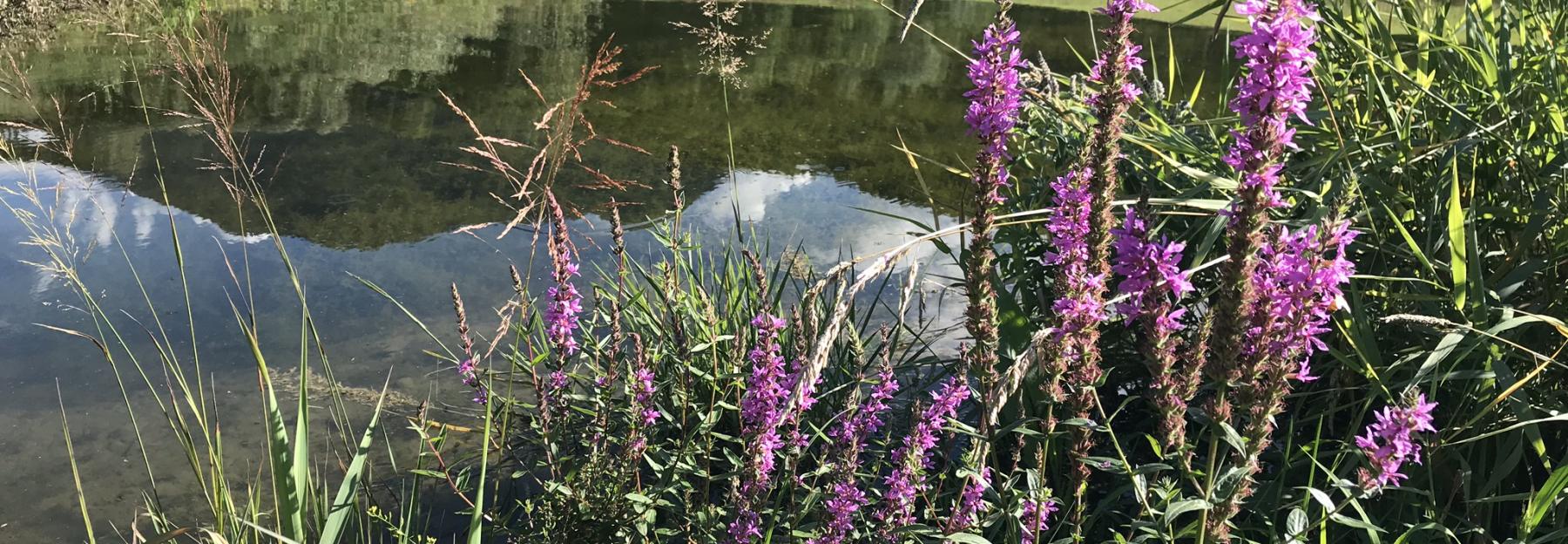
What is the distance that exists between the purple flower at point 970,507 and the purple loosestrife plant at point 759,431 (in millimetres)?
429

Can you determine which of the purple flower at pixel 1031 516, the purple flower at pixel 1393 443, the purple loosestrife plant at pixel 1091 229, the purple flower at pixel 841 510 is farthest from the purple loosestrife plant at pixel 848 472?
the purple flower at pixel 1393 443

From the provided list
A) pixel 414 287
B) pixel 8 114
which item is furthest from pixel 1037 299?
pixel 8 114

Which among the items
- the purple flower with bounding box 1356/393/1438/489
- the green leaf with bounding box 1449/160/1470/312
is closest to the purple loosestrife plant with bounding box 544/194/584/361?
the purple flower with bounding box 1356/393/1438/489

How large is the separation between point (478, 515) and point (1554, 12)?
308cm

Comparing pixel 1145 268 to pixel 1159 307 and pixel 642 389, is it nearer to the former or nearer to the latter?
pixel 1159 307

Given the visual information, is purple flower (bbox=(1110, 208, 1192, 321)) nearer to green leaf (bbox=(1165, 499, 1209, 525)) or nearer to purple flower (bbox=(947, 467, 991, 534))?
green leaf (bbox=(1165, 499, 1209, 525))

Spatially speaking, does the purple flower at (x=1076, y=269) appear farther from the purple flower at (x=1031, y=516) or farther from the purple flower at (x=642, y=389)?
the purple flower at (x=642, y=389)

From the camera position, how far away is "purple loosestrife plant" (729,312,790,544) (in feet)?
7.44

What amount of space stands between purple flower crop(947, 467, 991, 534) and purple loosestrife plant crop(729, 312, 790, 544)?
43 cm

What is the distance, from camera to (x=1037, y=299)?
2.95 metres

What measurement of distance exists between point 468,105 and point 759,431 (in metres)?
6.93

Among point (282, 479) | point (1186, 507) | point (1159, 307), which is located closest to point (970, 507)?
point (1186, 507)

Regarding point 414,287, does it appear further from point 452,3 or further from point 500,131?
point 452,3

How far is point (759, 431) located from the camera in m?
2.26
